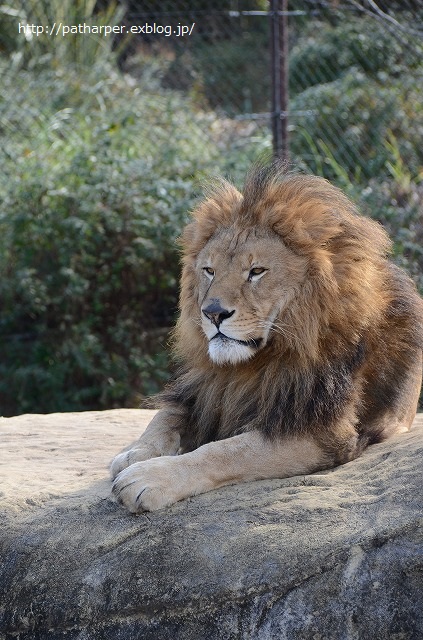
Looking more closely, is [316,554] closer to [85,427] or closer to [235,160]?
[85,427]

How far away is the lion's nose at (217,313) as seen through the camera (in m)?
3.34

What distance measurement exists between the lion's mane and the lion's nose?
236mm

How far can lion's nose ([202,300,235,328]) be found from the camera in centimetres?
334

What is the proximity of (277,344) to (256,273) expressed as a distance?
27cm

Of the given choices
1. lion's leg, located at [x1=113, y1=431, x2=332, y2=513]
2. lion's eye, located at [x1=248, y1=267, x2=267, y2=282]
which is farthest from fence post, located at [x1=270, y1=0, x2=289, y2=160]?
lion's leg, located at [x1=113, y1=431, x2=332, y2=513]

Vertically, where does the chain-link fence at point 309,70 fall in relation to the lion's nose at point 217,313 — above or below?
above

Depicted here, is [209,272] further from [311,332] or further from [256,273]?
[311,332]

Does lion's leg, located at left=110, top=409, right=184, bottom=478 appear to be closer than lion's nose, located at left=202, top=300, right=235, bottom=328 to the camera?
No

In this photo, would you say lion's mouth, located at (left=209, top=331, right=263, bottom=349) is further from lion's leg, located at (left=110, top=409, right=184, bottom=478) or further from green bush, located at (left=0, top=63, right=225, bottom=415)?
green bush, located at (left=0, top=63, right=225, bottom=415)

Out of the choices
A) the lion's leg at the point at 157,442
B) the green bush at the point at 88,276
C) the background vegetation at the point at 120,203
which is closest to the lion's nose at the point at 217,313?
the lion's leg at the point at 157,442

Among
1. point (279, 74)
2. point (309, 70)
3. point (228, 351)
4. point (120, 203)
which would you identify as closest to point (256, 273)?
point (228, 351)

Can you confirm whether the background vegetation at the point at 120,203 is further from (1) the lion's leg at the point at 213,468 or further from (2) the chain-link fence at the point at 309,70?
(1) the lion's leg at the point at 213,468

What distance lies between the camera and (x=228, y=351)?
3381mm

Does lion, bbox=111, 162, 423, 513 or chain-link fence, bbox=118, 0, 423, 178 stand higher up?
chain-link fence, bbox=118, 0, 423, 178
